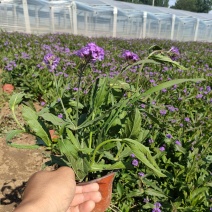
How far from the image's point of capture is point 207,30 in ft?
83.8

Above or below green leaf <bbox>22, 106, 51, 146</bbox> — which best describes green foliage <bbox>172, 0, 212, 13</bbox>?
below

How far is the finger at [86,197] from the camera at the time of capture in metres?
1.53

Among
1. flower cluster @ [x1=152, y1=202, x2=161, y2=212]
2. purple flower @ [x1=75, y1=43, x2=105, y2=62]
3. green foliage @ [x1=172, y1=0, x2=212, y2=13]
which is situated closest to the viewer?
purple flower @ [x1=75, y1=43, x2=105, y2=62]

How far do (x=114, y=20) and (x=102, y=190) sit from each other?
18.7 metres

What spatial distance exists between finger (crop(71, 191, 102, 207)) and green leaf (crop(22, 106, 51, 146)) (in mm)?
357

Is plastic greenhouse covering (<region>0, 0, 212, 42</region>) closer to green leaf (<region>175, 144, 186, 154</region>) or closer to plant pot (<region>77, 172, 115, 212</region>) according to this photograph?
green leaf (<region>175, 144, 186, 154</region>)

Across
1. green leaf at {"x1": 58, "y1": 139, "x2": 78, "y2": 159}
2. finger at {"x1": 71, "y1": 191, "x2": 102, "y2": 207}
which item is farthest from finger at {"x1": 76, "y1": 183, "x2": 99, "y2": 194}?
green leaf at {"x1": 58, "y1": 139, "x2": 78, "y2": 159}

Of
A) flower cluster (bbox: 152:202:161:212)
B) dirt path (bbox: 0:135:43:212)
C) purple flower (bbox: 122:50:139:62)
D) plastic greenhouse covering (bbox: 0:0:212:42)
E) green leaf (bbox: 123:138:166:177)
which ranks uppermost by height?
purple flower (bbox: 122:50:139:62)

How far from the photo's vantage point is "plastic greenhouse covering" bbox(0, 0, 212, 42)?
16.5 meters

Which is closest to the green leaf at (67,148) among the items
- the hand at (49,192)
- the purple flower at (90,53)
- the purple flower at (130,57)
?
the hand at (49,192)

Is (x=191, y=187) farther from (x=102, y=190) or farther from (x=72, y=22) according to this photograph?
(x=72, y=22)

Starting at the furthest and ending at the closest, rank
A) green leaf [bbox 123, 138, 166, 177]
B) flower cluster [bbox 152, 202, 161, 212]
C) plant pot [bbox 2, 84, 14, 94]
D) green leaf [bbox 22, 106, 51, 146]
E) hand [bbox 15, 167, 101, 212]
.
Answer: plant pot [bbox 2, 84, 14, 94] → flower cluster [bbox 152, 202, 161, 212] → green leaf [bbox 22, 106, 51, 146] → green leaf [bbox 123, 138, 166, 177] → hand [bbox 15, 167, 101, 212]

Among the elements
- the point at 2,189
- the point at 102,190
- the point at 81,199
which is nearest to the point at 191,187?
the point at 102,190

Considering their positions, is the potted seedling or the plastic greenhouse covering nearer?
the potted seedling
